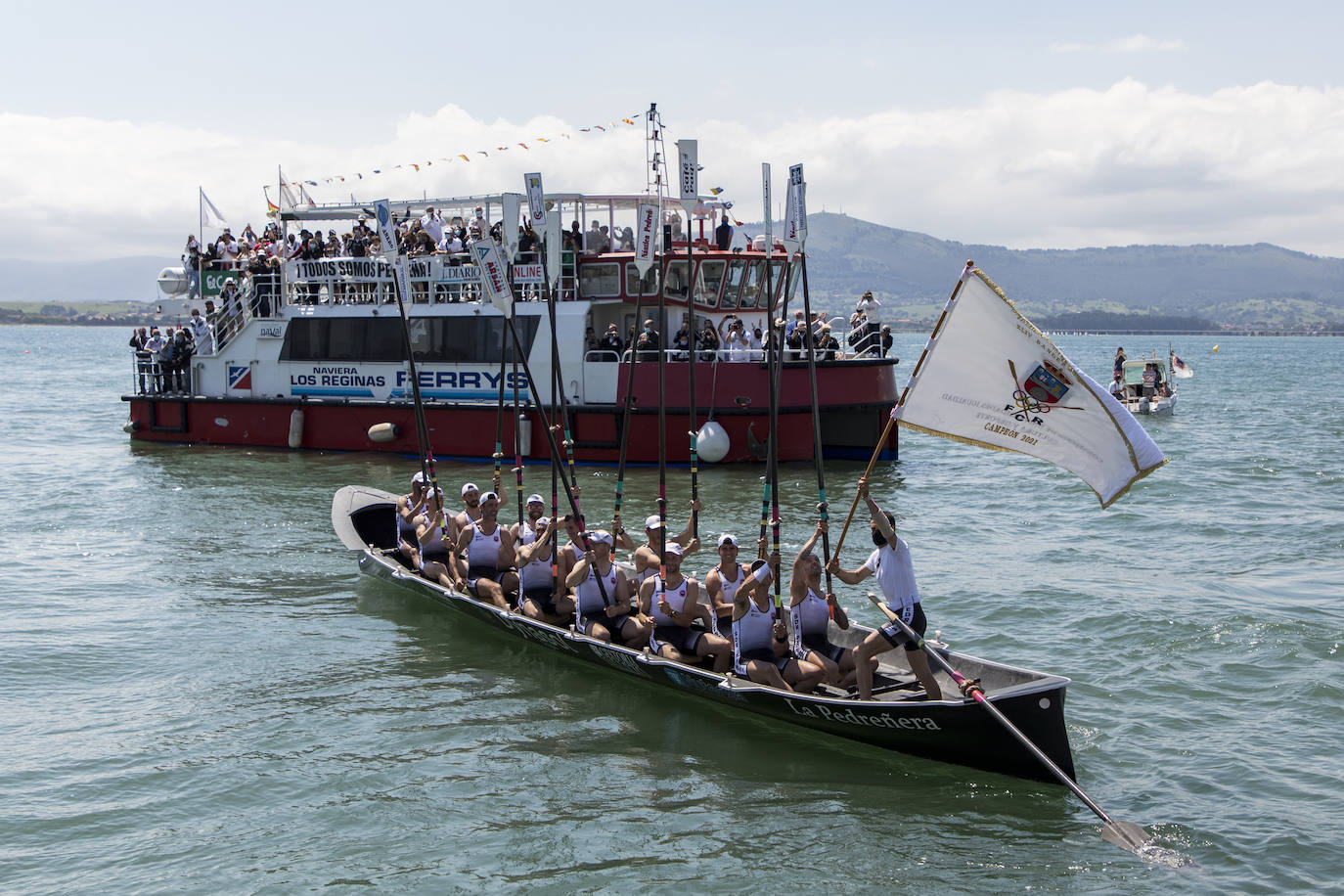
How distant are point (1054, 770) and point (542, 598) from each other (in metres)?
6.16

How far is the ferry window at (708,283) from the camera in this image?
80.5 feet

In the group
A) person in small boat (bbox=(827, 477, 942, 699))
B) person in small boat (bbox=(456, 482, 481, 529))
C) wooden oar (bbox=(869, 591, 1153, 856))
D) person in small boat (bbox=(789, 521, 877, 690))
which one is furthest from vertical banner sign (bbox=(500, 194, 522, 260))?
wooden oar (bbox=(869, 591, 1153, 856))

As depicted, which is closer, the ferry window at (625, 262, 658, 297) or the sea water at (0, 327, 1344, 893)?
the sea water at (0, 327, 1344, 893)

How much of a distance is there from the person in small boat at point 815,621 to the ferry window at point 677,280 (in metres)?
14.1

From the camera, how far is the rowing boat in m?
9.09

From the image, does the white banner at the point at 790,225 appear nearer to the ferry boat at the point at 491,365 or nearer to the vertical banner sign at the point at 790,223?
the vertical banner sign at the point at 790,223

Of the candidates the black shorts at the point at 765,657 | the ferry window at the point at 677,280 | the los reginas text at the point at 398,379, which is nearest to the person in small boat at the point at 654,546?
the black shorts at the point at 765,657

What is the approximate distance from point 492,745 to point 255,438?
20.5m

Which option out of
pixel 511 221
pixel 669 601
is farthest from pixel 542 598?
pixel 511 221

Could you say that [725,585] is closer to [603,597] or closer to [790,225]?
[603,597]

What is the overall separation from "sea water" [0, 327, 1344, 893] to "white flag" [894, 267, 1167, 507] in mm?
2613

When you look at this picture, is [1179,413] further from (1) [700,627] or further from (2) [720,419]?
(1) [700,627]

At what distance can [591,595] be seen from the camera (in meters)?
12.4

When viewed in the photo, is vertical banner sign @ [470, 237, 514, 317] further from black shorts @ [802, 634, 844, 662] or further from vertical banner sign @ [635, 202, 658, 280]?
black shorts @ [802, 634, 844, 662]
